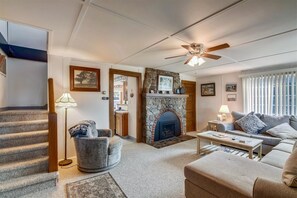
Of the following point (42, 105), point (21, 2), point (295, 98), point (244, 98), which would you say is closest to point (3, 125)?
point (42, 105)

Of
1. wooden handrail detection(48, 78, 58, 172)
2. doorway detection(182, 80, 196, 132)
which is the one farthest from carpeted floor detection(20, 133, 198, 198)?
doorway detection(182, 80, 196, 132)

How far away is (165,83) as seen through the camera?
4871 mm

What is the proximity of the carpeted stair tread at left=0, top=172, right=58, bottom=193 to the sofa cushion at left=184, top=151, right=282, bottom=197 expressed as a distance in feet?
6.63

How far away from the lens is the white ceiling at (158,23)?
4.79 feet

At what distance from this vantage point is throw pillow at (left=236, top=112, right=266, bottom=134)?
12.5 ft

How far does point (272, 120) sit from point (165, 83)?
3.06m

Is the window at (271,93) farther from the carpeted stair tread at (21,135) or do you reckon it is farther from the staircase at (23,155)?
the carpeted stair tread at (21,135)

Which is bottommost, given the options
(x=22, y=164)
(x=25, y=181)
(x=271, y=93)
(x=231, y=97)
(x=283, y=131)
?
(x=25, y=181)

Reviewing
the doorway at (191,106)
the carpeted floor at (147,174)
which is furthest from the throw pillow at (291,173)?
the doorway at (191,106)

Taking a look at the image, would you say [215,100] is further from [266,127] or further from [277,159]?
[277,159]

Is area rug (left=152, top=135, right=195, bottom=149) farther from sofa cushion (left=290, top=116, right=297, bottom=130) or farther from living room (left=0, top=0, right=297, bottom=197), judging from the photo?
sofa cushion (left=290, top=116, right=297, bottom=130)

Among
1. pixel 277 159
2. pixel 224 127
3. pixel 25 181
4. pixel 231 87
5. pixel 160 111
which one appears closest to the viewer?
pixel 25 181

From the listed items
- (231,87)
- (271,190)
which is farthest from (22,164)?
(231,87)

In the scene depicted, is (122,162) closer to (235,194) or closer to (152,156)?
(152,156)
